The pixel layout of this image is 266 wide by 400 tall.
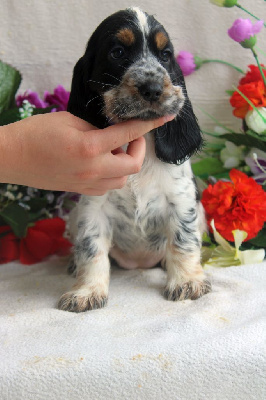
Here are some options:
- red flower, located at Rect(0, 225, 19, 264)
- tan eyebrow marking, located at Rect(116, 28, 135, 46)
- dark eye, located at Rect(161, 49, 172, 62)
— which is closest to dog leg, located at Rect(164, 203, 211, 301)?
dark eye, located at Rect(161, 49, 172, 62)

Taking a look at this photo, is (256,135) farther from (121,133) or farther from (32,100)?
(32,100)

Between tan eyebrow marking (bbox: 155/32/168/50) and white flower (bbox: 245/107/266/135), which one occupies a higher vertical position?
tan eyebrow marking (bbox: 155/32/168/50)

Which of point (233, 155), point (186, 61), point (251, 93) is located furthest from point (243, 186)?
point (186, 61)

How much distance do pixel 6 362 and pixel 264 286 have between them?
1275mm

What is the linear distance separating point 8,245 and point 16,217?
8.8 inches

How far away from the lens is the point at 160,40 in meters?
2.50

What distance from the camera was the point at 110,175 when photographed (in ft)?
7.45

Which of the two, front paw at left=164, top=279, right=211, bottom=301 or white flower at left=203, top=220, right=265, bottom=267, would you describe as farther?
white flower at left=203, top=220, right=265, bottom=267

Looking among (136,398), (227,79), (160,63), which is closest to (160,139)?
(160,63)

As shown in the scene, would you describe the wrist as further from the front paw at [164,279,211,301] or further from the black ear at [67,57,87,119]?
the front paw at [164,279,211,301]

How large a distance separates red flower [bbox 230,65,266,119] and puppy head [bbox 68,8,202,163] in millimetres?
750

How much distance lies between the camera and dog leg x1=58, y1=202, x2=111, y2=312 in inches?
102

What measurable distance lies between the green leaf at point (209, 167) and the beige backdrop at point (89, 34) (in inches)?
16.0

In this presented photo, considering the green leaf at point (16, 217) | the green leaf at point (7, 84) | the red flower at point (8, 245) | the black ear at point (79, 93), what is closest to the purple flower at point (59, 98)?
the green leaf at point (7, 84)
